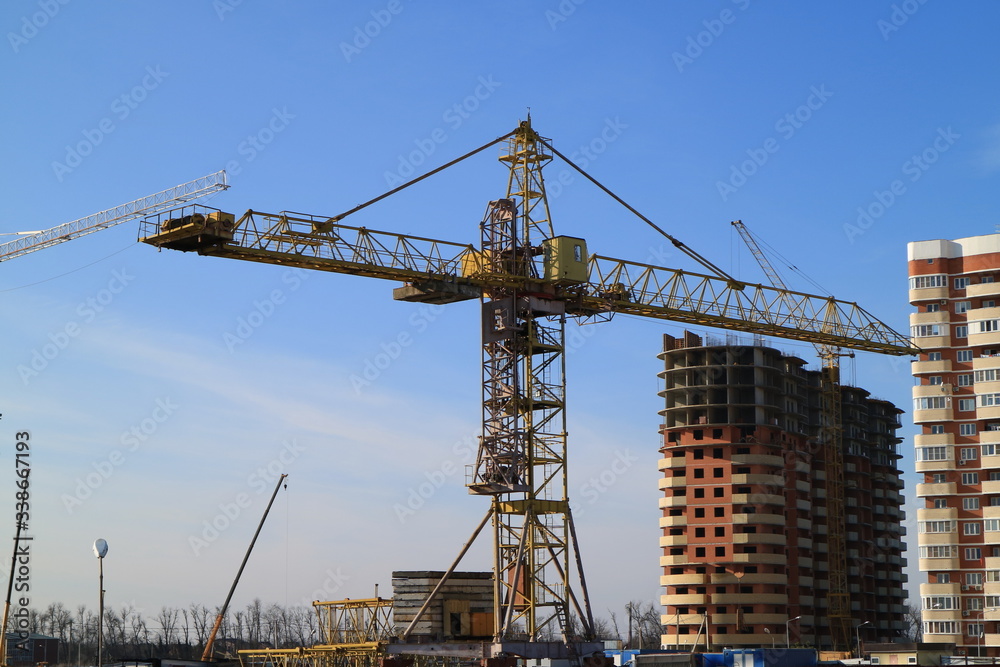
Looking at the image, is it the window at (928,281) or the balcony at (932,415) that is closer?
the balcony at (932,415)

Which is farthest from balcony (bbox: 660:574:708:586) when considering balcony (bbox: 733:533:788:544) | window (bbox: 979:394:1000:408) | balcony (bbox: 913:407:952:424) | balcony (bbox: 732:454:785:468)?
window (bbox: 979:394:1000:408)

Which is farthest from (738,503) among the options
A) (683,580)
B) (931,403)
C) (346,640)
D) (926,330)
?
(346,640)

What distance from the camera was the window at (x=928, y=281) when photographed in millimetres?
124750

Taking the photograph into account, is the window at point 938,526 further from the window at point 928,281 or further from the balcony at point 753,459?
the balcony at point 753,459

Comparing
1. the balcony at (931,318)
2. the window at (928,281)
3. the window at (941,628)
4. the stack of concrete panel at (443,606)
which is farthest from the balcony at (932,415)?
the stack of concrete panel at (443,606)

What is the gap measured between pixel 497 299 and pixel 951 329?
2435 inches

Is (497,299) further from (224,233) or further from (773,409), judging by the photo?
(773,409)

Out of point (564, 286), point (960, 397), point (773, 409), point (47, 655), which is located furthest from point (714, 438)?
point (47, 655)

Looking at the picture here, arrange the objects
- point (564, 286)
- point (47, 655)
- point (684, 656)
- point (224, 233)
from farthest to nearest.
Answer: point (47, 655)
point (684, 656)
point (564, 286)
point (224, 233)

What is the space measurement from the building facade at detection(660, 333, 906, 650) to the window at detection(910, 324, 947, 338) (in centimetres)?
2212

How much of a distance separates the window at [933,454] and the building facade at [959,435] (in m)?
0.10

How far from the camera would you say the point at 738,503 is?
141 m

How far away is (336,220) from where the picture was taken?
75.8 meters

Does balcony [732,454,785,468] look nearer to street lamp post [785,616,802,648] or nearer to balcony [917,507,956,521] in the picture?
street lamp post [785,616,802,648]
